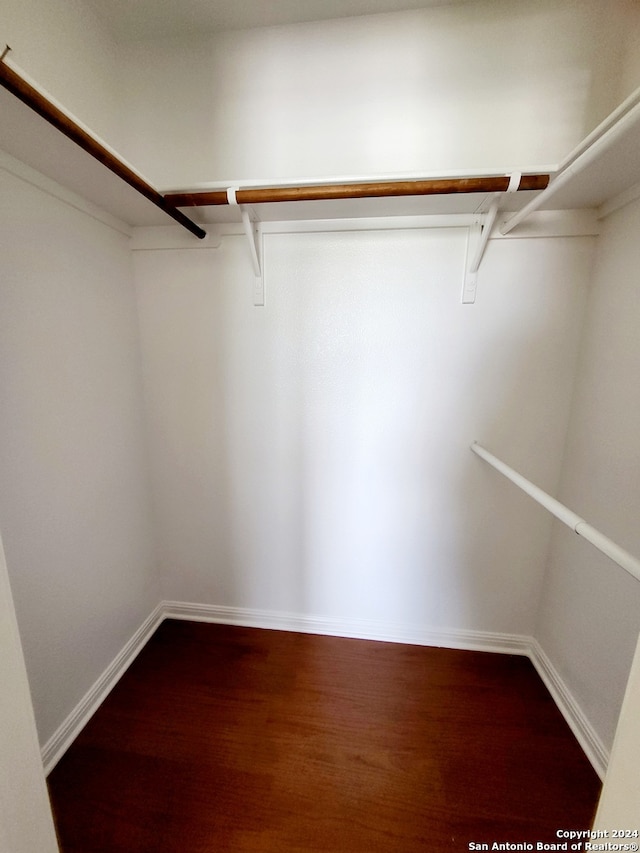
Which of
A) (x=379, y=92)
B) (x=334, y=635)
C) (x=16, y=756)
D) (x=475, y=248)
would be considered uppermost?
(x=379, y=92)

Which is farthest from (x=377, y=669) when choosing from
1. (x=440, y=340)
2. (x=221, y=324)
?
(x=221, y=324)

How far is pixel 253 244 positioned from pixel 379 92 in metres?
0.78

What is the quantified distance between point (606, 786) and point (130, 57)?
258 centimetres

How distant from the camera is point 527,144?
123 cm

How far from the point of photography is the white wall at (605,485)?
1.06 metres

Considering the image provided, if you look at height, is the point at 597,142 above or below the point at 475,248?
above

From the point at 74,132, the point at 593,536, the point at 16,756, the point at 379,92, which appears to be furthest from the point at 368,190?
the point at 16,756

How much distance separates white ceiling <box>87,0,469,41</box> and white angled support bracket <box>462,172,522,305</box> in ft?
2.54

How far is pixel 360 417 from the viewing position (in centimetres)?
148

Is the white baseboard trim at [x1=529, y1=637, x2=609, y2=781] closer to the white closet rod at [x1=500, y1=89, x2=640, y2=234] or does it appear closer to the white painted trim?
the white closet rod at [x1=500, y1=89, x2=640, y2=234]

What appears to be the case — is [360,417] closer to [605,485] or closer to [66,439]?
[605,485]

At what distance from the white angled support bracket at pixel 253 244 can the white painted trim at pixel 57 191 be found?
1.79ft

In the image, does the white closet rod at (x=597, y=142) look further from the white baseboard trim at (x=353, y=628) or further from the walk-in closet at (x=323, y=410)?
the white baseboard trim at (x=353, y=628)

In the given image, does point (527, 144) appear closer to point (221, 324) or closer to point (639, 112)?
point (639, 112)
